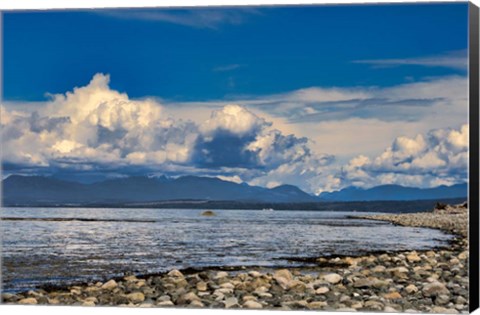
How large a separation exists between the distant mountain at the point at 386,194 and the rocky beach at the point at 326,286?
183 mm

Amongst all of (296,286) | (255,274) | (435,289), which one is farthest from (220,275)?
(435,289)

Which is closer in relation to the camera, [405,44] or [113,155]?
[405,44]

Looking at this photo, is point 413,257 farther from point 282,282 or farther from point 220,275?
point 220,275

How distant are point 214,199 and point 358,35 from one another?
2346 millimetres

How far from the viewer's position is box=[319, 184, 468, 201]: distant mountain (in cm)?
1208

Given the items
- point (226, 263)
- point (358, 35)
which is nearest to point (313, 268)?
point (226, 263)

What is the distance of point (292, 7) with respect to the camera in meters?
12.2

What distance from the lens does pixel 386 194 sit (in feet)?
40.1

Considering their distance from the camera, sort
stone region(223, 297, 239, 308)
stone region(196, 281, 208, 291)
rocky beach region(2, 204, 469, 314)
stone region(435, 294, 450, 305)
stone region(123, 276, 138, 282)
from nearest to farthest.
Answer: stone region(435, 294, 450, 305)
rocky beach region(2, 204, 469, 314)
stone region(223, 297, 239, 308)
stone region(196, 281, 208, 291)
stone region(123, 276, 138, 282)

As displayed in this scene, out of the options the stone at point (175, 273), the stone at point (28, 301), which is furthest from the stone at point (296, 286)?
the stone at point (28, 301)

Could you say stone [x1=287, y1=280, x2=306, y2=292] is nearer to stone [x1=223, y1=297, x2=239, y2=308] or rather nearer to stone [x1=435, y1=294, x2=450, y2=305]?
stone [x1=223, y1=297, x2=239, y2=308]

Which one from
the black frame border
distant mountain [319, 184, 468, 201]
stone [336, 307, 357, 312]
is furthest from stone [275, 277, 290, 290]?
the black frame border

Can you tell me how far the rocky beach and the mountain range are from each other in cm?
38

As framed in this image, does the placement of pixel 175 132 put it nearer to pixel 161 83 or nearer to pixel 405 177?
pixel 161 83
